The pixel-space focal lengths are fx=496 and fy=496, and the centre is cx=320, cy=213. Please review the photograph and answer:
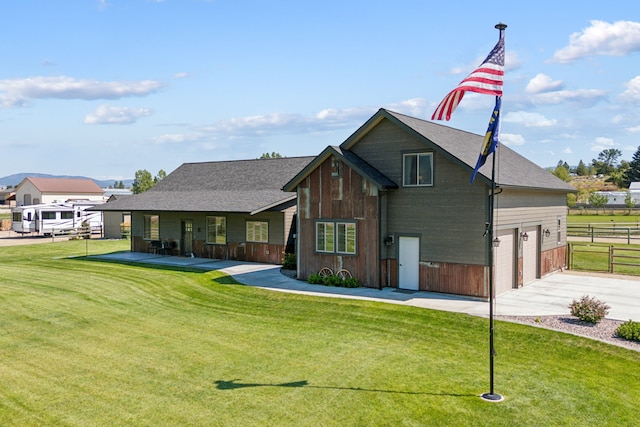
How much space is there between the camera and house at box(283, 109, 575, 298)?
17047 mm

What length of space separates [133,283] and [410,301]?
11548mm

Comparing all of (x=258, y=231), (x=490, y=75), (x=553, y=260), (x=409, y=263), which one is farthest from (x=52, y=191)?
(x=490, y=75)

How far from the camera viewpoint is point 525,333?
1288 cm

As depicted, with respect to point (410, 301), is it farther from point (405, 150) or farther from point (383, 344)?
point (405, 150)

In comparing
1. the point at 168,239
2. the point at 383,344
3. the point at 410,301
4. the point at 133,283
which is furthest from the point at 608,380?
the point at 168,239

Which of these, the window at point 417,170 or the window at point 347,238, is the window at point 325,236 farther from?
the window at point 417,170

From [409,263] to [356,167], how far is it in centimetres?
406

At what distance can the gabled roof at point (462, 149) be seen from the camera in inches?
675

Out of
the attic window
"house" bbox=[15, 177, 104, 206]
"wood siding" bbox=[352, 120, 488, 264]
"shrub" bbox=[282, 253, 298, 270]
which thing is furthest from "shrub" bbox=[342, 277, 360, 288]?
"house" bbox=[15, 177, 104, 206]

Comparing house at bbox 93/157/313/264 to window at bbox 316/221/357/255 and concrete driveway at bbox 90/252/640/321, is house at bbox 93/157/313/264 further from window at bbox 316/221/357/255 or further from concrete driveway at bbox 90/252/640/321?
window at bbox 316/221/357/255

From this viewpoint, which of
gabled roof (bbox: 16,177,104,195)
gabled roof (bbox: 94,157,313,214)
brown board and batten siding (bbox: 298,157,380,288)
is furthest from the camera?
gabled roof (bbox: 16,177,104,195)

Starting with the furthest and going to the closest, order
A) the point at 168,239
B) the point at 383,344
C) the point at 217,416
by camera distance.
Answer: the point at 168,239 < the point at 383,344 < the point at 217,416

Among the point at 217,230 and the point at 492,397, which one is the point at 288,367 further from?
the point at 217,230

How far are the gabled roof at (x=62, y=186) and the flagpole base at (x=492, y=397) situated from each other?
221 ft
